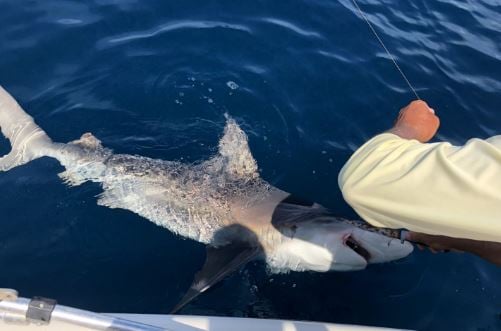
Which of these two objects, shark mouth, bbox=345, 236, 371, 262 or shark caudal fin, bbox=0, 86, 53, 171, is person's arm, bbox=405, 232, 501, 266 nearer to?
shark mouth, bbox=345, 236, 371, 262

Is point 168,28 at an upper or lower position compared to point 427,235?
lower

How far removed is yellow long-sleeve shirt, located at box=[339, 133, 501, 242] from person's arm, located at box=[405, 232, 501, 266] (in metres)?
0.42

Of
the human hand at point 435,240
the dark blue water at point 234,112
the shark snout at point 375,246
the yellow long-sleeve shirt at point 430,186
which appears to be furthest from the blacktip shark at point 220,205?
the yellow long-sleeve shirt at point 430,186

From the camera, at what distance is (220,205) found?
12.7 ft

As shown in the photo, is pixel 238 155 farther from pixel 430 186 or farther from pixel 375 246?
pixel 430 186

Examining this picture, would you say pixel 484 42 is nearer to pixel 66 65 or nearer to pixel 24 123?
pixel 66 65

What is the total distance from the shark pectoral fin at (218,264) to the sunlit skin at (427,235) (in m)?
1.44

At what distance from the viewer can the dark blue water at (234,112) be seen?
11.1 feet

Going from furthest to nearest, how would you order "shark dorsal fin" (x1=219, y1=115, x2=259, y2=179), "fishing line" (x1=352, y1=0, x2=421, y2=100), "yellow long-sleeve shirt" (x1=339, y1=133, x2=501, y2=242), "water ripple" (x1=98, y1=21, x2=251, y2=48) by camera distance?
"water ripple" (x1=98, y1=21, x2=251, y2=48), "fishing line" (x1=352, y1=0, x2=421, y2=100), "shark dorsal fin" (x1=219, y1=115, x2=259, y2=179), "yellow long-sleeve shirt" (x1=339, y1=133, x2=501, y2=242)

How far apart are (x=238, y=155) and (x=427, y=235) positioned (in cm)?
218

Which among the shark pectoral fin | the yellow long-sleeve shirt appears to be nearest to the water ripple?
the shark pectoral fin

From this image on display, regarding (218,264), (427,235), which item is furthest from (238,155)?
(427,235)

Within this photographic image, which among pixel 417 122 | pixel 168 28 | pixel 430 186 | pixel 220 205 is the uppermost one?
pixel 430 186

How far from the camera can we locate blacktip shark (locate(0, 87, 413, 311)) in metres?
3.38
